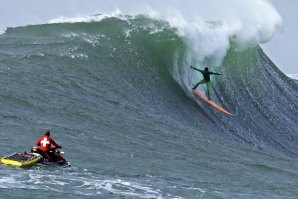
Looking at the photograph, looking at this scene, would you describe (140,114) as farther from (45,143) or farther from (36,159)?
(36,159)

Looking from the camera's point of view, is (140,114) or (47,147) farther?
(140,114)

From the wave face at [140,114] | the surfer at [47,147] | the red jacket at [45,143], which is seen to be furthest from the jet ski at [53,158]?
the wave face at [140,114]

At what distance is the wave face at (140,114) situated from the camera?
14.4m

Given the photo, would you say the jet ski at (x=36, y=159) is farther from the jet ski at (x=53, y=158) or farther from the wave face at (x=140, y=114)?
the wave face at (x=140, y=114)

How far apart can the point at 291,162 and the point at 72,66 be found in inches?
349

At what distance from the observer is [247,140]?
24266 millimetres

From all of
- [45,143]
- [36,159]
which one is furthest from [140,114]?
[36,159]

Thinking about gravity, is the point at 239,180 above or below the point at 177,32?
below

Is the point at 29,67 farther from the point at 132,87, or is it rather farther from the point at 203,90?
the point at 203,90

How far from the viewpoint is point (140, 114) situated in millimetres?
21156

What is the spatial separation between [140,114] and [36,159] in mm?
7212

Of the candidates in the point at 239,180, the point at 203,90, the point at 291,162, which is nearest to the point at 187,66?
the point at 203,90

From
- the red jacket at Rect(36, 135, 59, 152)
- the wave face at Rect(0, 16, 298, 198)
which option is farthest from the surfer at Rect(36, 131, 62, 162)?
the wave face at Rect(0, 16, 298, 198)

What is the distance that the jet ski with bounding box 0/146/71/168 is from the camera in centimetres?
1368
